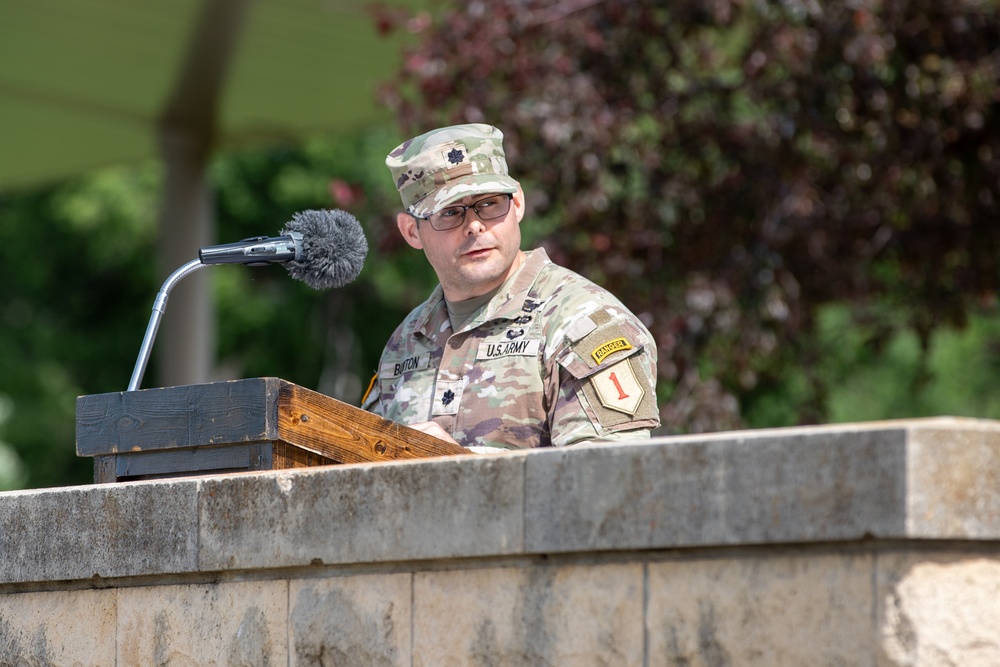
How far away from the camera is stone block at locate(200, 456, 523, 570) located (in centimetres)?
339

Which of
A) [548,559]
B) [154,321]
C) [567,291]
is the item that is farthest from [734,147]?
[548,559]

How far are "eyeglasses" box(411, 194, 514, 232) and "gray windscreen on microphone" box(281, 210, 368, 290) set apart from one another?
313mm

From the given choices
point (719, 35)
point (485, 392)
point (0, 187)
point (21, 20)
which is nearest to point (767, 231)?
point (719, 35)

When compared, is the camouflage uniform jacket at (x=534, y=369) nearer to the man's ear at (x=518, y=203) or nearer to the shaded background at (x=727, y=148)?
the man's ear at (x=518, y=203)

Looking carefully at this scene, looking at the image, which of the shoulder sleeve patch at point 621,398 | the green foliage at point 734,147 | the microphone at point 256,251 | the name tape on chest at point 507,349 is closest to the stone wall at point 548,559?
the microphone at point 256,251

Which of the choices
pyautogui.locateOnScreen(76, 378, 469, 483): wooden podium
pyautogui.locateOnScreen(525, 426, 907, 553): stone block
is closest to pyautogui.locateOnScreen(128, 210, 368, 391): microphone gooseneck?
pyautogui.locateOnScreen(76, 378, 469, 483): wooden podium

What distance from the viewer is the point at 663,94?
8664 mm

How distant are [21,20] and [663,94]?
492 centimetres

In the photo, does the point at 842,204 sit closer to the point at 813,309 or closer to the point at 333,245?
the point at 813,309

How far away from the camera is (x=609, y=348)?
13.7 ft

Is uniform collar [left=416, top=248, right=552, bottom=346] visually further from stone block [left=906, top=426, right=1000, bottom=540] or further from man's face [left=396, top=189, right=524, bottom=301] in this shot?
stone block [left=906, top=426, right=1000, bottom=540]

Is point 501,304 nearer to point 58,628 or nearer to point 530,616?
point 530,616

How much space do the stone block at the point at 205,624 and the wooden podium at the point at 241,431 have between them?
312mm

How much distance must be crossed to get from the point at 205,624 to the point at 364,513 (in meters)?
0.64
